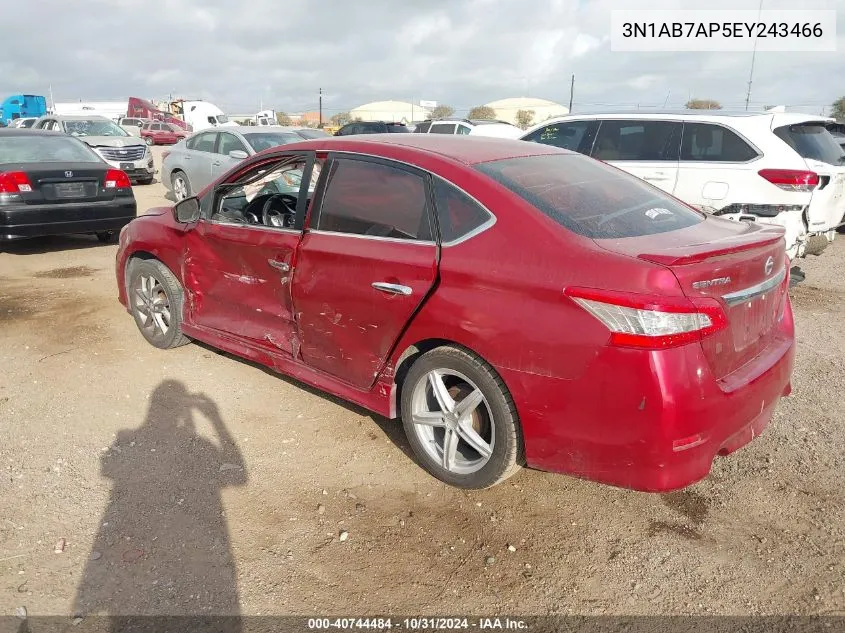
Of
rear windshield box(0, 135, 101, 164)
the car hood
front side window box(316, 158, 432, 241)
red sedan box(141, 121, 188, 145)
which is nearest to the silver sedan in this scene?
rear windshield box(0, 135, 101, 164)

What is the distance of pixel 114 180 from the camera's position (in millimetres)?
8273

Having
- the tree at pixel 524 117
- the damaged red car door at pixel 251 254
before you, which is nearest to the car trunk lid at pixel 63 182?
the damaged red car door at pixel 251 254

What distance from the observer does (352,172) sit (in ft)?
11.4

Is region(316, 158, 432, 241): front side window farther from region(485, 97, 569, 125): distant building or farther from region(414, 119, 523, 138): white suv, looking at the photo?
region(485, 97, 569, 125): distant building

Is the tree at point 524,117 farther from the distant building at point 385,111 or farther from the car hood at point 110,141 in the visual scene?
the car hood at point 110,141

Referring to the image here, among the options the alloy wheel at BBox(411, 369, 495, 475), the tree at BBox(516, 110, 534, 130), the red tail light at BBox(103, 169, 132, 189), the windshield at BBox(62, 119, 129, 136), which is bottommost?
the alloy wheel at BBox(411, 369, 495, 475)

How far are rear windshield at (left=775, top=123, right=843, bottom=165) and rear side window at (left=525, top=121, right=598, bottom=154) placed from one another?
6.29 feet

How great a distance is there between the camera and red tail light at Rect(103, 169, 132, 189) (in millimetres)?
8195

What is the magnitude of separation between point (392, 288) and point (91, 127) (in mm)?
15801

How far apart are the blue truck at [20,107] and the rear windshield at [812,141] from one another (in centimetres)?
4737

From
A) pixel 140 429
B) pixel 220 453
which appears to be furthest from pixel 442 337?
pixel 140 429

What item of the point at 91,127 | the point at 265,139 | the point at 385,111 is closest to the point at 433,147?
the point at 265,139

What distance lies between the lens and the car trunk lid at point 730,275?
2.47 metres

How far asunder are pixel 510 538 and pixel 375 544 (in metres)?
0.59
